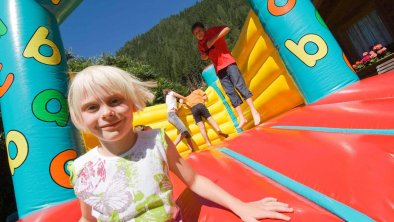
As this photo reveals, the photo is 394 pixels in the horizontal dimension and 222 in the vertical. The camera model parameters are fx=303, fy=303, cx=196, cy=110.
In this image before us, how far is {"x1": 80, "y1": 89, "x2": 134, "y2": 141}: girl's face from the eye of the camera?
981 millimetres

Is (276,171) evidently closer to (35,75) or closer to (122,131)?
(122,131)

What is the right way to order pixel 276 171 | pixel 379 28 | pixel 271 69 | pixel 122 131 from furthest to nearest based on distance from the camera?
pixel 379 28, pixel 271 69, pixel 276 171, pixel 122 131

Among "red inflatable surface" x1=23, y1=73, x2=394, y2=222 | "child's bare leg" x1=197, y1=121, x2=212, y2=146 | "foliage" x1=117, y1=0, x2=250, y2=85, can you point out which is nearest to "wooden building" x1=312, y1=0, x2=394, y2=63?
"child's bare leg" x1=197, y1=121, x2=212, y2=146

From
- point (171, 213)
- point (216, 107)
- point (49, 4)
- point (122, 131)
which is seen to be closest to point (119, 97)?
point (122, 131)

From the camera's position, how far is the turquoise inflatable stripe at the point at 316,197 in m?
0.84

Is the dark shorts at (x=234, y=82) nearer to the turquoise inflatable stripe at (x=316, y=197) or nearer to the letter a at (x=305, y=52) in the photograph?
the letter a at (x=305, y=52)

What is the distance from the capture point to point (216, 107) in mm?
4270

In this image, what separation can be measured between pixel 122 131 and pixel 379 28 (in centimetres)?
662

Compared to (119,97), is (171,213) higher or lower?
lower

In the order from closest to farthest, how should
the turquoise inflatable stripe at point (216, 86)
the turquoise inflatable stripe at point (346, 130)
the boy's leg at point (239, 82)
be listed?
the turquoise inflatable stripe at point (346, 130)
the boy's leg at point (239, 82)
the turquoise inflatable stripe at point (216, 86)

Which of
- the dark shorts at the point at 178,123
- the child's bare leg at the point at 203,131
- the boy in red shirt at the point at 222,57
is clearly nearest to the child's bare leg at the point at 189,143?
the dark shorts at the point at 178,123

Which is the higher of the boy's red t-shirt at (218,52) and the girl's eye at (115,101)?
the boy's red t-shirt at (218,52)

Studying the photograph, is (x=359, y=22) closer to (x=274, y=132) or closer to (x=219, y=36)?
(x=219, y=36)

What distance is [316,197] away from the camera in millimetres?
964
